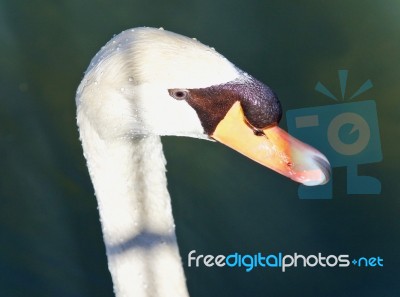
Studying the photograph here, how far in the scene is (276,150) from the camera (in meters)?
1.04

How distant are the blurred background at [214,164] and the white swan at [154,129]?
0.24 meters

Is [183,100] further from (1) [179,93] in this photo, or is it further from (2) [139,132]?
(2) [139,132]

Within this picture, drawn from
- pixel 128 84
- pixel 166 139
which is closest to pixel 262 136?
pixel 128 84

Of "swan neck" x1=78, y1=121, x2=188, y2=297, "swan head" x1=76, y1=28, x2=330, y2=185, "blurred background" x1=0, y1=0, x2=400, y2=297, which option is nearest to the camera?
"swan head" x1=76, y1=28, x2=330, y2=185

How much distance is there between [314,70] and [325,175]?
44 cm

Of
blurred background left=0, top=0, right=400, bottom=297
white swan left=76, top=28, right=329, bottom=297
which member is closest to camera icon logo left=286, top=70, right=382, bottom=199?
blurred background left=0, top=0, right=400, bottom=297

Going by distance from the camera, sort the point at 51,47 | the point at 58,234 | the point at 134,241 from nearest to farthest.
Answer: the point at 134,241 < the point at 51,47 < the point at 58,234

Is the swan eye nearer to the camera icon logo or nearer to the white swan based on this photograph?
the white swan

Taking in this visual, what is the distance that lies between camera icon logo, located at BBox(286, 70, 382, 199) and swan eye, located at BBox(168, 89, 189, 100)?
458 millimetres

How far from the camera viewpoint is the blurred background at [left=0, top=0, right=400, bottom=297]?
1350 millimetres

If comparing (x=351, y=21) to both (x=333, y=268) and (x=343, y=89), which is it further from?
(x=333, y=268)

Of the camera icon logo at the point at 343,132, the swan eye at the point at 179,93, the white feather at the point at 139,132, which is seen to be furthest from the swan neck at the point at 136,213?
the camera icon logo at the point at 343,132

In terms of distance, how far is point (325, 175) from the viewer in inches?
41.1

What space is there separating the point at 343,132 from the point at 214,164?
293 mm
